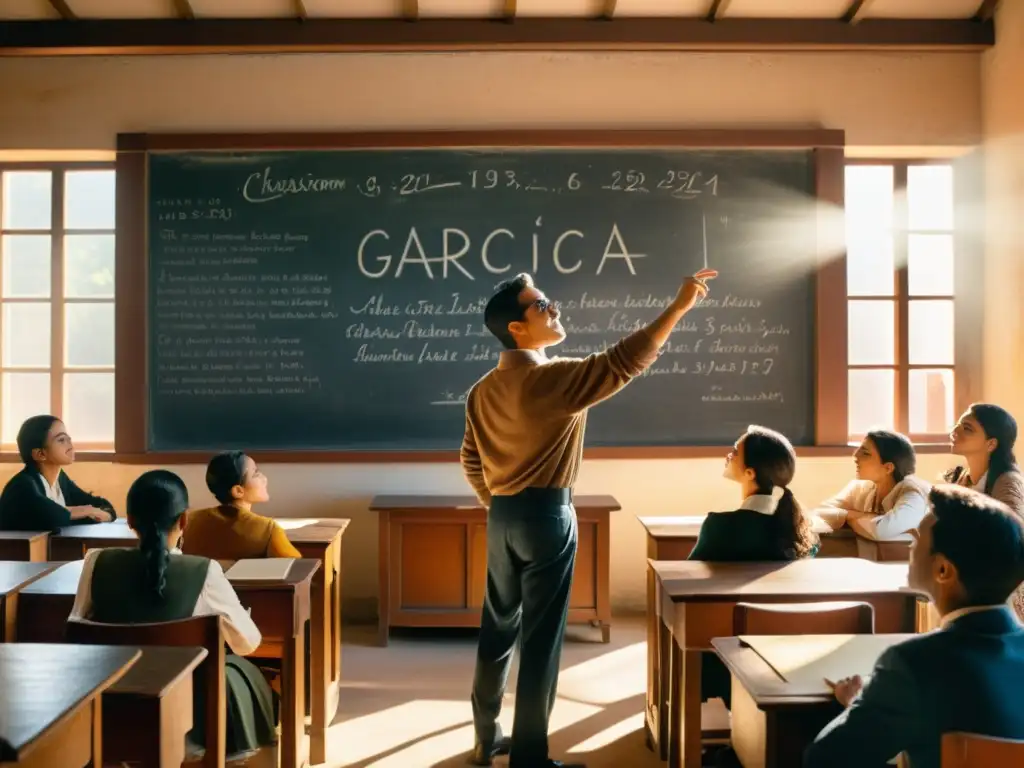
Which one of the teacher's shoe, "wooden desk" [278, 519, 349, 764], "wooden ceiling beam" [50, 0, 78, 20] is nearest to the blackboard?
"wooden ceiling beam" [50, 0, 78, 20]

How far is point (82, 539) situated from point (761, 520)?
2.34m

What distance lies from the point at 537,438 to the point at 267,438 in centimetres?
256

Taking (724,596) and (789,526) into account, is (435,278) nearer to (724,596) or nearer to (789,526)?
(789,526)

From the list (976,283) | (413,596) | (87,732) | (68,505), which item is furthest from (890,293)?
(87,732)

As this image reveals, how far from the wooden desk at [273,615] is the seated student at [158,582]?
0.67 ft

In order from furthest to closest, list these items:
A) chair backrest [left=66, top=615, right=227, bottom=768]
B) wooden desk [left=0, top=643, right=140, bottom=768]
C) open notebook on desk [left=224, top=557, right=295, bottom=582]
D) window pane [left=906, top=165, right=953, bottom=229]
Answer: window pane [left=906, top=165, right=953, bottom=229], open notebook on desk [left=224, top=557, right=295, bottom=582], chair backrest [left=66, top=615, right=227, bottom=768], wooden desk [left=0, top=643, right=140, bottom=768]

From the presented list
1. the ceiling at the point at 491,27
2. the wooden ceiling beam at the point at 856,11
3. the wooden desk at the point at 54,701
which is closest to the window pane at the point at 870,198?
the ceiling at the point at 491,27

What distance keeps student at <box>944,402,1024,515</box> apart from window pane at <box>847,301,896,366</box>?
1692mm

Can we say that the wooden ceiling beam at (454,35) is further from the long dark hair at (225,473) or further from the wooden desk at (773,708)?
the wooden desk at (773,708)

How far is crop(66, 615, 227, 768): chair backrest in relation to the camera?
1.87 m

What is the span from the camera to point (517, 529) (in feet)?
8.15

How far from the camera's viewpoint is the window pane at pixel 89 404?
479 centimetres

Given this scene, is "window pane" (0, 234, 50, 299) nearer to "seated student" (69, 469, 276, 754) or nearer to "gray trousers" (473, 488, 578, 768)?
"seated student" (69, 469, 276, 754)

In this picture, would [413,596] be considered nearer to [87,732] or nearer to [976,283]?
[87,732]
